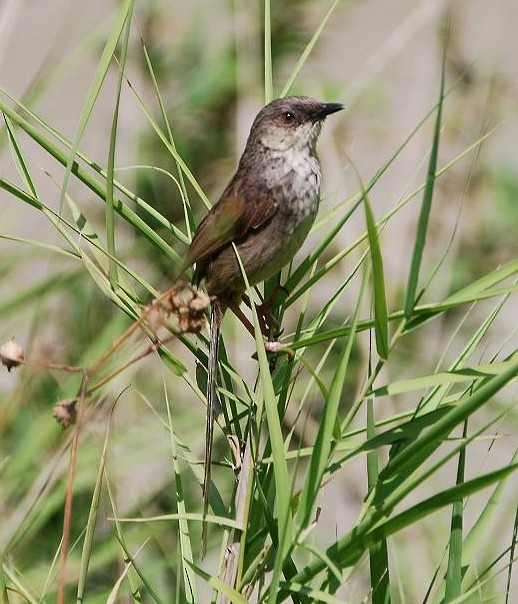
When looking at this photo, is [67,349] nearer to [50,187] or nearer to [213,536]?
[50,187]

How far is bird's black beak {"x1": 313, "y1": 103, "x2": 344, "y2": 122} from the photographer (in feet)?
10.7

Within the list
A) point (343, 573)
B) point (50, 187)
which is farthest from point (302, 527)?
point (50, 187)

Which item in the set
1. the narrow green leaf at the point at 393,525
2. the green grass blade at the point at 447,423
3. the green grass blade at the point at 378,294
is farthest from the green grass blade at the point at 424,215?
the narrow green leaf at the point at 393,525

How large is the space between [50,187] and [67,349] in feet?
1.94

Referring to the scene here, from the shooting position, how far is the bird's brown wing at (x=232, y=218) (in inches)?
101

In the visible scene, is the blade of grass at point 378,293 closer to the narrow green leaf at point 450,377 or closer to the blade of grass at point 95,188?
the narrow green leaf at point 450,377

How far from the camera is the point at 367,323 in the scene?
1671 millimetres

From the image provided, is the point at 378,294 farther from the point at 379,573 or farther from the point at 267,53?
the point at 267,53

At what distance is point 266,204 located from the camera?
3195 millimetres

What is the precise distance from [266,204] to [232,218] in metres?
0.38

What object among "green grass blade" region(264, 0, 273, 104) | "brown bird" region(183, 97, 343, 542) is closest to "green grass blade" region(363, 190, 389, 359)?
"green grass blade" region(264, 0, 273, 104)

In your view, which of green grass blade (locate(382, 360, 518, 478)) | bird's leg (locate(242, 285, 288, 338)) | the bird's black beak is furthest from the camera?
the bird's black beak

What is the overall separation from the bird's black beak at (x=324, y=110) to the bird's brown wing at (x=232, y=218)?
0.34 m

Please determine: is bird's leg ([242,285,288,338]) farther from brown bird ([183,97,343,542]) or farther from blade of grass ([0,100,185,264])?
blade of grass ([0,100,185,264])
